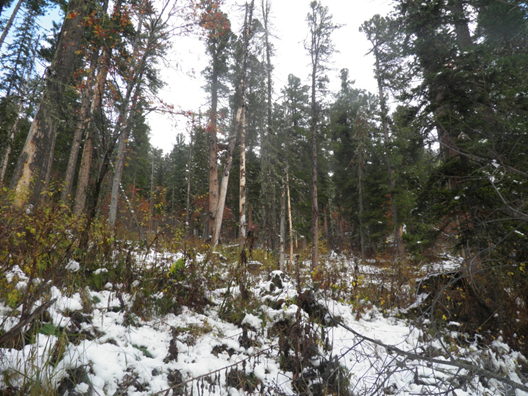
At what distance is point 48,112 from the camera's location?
5.49 meters

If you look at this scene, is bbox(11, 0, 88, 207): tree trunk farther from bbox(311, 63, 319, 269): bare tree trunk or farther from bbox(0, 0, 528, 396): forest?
bbox(311, 63, 319, 269): bare tree trunk

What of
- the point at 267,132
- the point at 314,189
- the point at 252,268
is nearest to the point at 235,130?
the point at 267,132

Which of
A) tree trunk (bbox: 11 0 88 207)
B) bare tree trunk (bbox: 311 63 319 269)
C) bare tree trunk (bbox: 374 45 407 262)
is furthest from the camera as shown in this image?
bare tree trunk (bbox: 374 45 407 262)

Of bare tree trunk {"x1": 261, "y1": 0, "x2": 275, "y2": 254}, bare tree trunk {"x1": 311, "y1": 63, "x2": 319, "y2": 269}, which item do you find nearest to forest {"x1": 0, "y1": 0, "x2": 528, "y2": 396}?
bare tree trunk {"x1": 261, "y1": 0, "x2": 275, "y2": 254}

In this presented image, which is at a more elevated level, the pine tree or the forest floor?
the pine tree

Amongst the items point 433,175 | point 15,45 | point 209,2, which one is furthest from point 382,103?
point 15,45

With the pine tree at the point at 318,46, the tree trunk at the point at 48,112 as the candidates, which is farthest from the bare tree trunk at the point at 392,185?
the tree trunk at the point at 48,112

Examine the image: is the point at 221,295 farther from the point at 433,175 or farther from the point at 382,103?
the point at 382,103

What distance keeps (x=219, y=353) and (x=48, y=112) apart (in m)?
6.21

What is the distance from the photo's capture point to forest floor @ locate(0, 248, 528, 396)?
5.99ft

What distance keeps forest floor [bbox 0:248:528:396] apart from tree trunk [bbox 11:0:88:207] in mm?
3291

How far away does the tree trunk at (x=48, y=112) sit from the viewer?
519 centimetres

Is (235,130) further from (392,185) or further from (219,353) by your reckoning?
(392,185)

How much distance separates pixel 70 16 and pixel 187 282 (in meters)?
6.73
